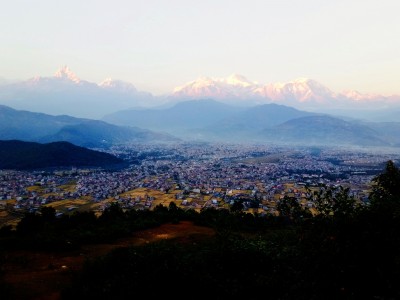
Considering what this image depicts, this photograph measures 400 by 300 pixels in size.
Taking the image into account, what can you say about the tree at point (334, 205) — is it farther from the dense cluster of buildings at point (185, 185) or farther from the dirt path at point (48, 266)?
the dense cluster of buildings at point (185, 185)

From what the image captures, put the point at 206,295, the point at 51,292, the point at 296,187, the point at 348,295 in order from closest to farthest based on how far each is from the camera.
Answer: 1. the point at 348,295
2. the point at 206,295
3. the point at 51,292
4. the point at 296,187

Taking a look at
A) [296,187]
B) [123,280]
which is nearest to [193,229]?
[123,280]

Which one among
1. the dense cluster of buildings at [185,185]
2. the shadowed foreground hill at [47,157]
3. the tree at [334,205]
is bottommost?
the dense cluster of buildings at [185,185]

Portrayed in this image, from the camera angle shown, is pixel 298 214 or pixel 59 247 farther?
pixel 59 247

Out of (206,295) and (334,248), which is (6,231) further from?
(334,248)

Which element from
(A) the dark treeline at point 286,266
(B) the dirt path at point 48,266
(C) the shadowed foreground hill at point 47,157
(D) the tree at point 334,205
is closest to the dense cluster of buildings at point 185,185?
(C) the shadowed foreground hill at point 47,157

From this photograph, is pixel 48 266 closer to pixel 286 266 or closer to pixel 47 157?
pixel 286 266

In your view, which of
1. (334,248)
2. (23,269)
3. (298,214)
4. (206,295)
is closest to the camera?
(334,248)
